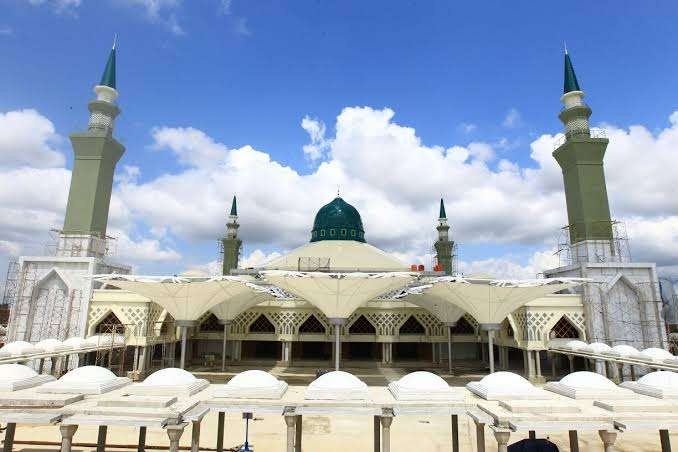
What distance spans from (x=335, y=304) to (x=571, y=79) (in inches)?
1279

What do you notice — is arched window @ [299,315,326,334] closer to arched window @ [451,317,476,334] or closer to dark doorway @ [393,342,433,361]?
dark doorway @ [393,342,433,361]

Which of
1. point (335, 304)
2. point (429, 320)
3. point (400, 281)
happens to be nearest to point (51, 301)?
point (335, 304)

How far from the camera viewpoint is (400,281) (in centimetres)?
2566

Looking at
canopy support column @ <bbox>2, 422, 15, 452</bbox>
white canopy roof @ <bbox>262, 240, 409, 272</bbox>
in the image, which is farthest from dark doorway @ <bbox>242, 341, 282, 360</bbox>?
canopy support column @ <bbox>2, 422, 15, 452</bbox>

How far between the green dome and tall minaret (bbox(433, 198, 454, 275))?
12.4 m

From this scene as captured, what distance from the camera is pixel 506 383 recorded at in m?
12.8

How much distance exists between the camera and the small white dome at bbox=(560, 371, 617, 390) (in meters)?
13.0

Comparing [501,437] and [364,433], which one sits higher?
[501,437]

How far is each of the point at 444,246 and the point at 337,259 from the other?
21152 millimetres

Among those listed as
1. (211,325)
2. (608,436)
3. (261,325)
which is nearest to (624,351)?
(608,436)

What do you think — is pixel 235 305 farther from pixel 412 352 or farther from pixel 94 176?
pixel 412 352

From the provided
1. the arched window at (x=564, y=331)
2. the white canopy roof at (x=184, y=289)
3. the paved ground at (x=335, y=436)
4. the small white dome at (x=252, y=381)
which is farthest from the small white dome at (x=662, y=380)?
the white canopy roof at (x=184, y=289)

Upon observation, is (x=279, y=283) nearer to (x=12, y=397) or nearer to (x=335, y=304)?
(x=335, y=304)

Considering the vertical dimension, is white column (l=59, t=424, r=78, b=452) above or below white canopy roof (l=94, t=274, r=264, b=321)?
below
